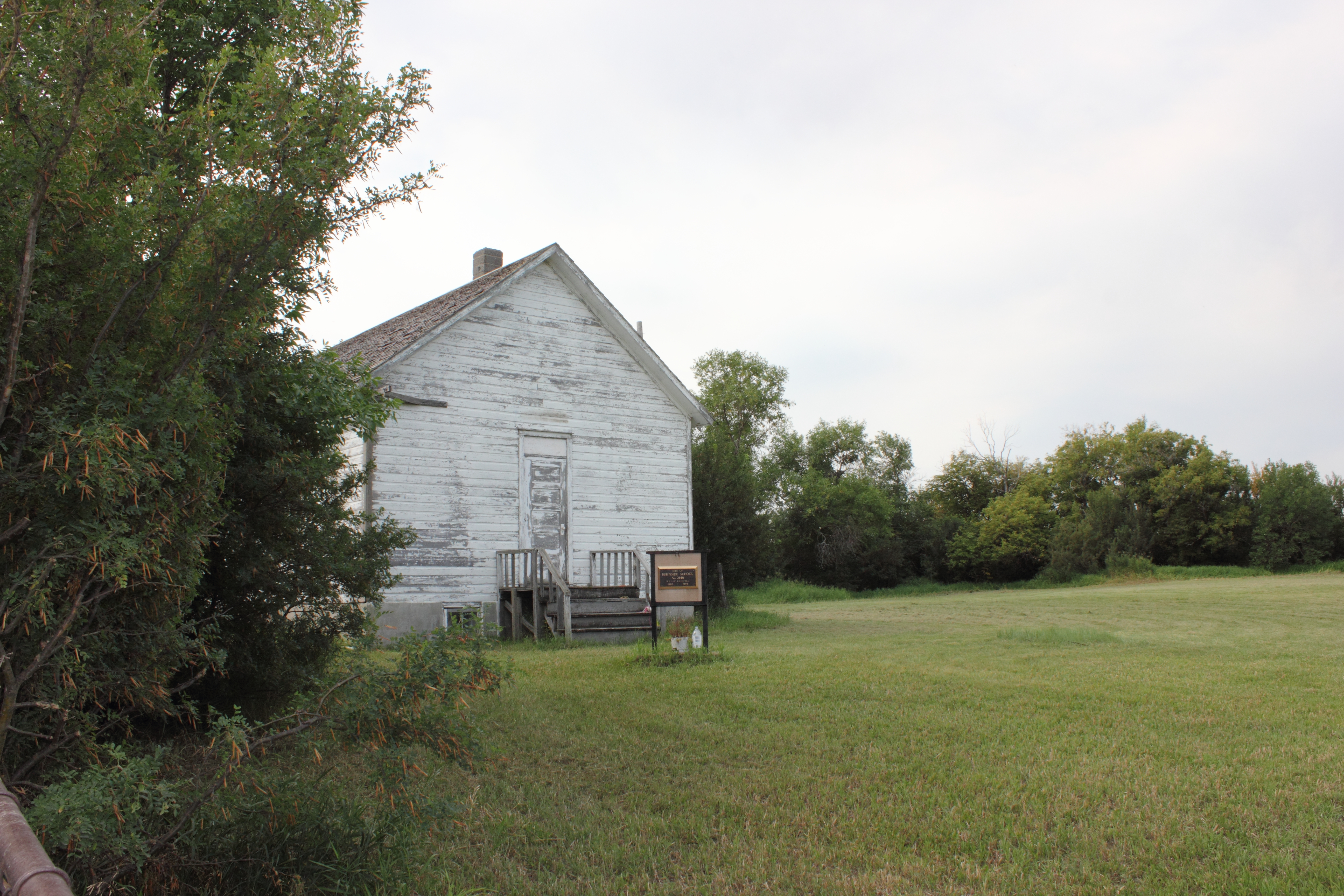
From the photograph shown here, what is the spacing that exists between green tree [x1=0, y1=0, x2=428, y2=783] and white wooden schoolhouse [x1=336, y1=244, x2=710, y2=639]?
35.4 ft

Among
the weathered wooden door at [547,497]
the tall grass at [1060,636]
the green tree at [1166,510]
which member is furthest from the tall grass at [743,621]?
the green tree at [1166,510]

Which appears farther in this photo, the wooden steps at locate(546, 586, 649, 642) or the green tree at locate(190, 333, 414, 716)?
the wooden steps at locate(546, 586, 649, 642)

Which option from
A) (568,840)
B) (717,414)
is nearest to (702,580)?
(568,840)

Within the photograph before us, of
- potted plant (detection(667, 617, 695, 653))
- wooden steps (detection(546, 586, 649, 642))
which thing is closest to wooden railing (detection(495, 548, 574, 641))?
wooden steps (detection(546, 586, 649, 642))

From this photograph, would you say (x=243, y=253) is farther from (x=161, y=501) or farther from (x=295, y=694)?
(x=295, y=694)

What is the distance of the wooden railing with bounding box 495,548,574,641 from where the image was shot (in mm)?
14594

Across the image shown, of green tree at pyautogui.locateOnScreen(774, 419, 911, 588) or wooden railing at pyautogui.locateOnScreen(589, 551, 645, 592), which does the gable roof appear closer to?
wooden railing at pyautogui.locateOnScreen(589, 551, 645, 592)

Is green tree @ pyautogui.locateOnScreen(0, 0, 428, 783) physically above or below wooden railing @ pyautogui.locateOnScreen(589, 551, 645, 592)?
above

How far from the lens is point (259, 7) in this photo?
21.8 feet

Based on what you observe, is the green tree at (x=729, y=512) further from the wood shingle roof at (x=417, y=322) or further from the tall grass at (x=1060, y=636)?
the tall grass at (x=1060, y=636)

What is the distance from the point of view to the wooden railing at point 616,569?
663 inches

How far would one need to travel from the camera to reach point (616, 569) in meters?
17.0

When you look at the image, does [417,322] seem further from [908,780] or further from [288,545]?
[908,780]

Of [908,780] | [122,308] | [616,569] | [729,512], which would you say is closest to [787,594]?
[729,512]
